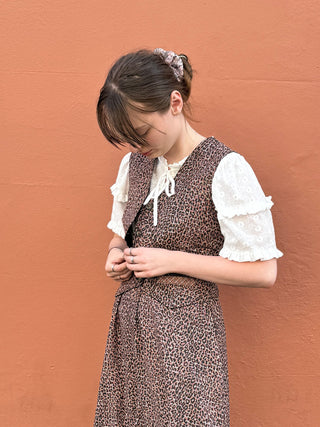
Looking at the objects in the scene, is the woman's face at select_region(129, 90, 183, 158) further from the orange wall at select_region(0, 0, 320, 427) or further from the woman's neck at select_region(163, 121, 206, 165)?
the orange wall at select_region(0, 0, 320, 427)

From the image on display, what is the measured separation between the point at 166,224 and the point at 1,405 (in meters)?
1.09

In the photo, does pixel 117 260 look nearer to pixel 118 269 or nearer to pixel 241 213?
pixel 118 269

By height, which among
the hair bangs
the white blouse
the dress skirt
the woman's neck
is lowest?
the dress skirt

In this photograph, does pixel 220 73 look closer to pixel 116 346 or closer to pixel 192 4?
pixel 192 4

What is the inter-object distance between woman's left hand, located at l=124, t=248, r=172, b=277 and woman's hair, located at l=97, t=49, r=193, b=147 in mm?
274

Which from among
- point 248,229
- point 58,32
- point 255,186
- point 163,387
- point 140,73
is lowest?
point 163,387

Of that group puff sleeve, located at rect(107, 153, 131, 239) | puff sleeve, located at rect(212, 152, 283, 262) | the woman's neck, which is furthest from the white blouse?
puff sleeve, located at rect(107, 153, 131, 239)

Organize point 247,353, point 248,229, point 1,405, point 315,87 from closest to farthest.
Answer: point 248,229 < point 315,87 < point 247,353 < point 1,405

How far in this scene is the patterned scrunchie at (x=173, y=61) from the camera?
4.20 ft

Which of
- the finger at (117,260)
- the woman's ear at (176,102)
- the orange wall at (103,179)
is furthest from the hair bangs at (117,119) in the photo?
the orange wall at (103,179)

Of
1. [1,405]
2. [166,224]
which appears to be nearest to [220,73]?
[166,224]

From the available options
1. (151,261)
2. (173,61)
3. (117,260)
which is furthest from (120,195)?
(173,61)

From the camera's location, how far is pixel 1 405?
1893mm

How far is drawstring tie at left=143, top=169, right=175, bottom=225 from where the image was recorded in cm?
131
